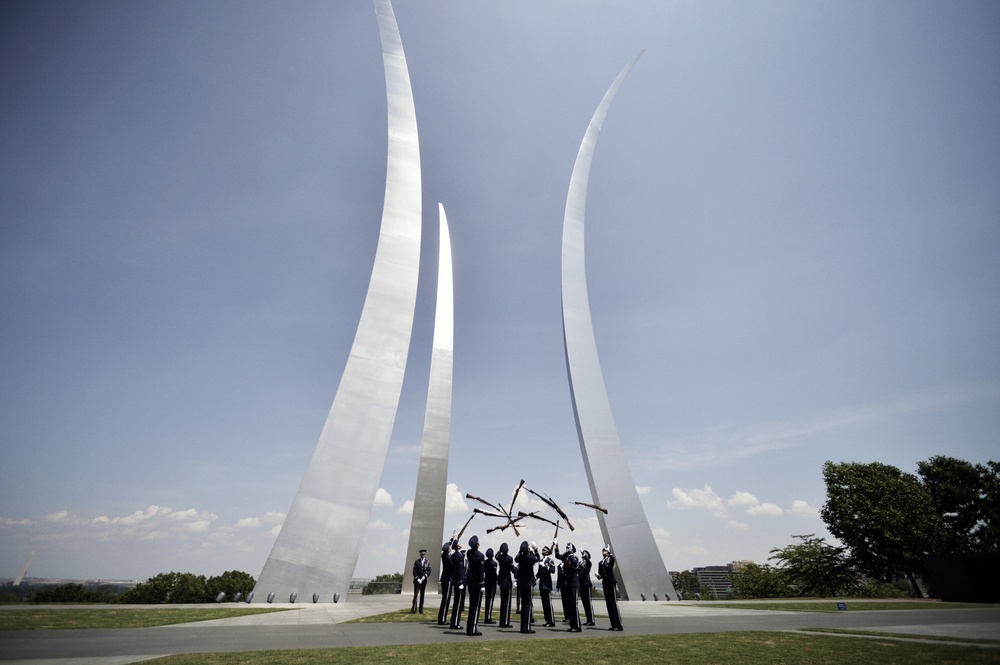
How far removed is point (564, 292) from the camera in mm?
21453

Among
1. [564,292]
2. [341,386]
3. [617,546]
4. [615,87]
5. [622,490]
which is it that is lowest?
[617,546]

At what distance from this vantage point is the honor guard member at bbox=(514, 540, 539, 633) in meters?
7.99

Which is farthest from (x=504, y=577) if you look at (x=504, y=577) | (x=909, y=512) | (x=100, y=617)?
(x=909, y=512)

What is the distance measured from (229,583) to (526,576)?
94.3 feet

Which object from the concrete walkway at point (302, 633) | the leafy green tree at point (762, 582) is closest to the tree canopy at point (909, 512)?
the leafy green tree at point (762, 582)

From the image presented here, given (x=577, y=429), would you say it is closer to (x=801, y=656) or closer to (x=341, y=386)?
(x=341, y=386)

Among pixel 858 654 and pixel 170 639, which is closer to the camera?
pixel 858 654

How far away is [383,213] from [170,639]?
50.2 feet

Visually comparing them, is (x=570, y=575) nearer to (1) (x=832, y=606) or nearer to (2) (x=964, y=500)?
(1) (x=832, y=606)

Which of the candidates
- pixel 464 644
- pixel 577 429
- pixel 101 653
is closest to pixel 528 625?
pixel 464 644

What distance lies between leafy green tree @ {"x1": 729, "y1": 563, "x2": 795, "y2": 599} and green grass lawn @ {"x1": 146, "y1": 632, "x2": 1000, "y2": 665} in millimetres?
33755

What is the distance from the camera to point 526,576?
873cm

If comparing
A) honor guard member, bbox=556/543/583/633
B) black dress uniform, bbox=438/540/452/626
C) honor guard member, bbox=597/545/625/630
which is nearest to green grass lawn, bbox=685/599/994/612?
→ honor guard member, bbox=597/545/625/630

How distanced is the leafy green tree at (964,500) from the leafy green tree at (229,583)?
38.8 metres
